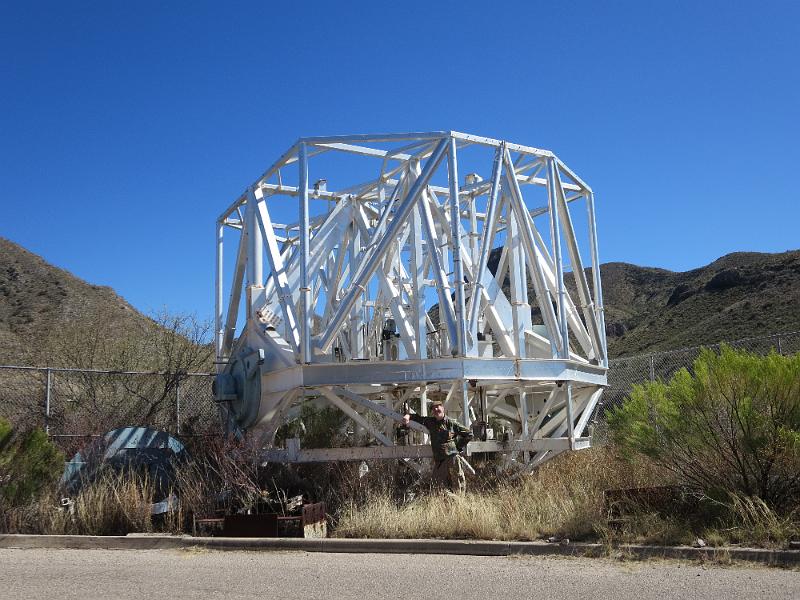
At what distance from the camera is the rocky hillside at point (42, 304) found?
4281cm

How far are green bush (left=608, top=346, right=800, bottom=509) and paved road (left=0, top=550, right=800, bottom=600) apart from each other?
1.90 metres

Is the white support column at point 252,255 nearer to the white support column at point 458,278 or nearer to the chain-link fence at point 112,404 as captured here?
the chain-link fence at point 112,404

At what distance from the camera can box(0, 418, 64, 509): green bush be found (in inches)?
467

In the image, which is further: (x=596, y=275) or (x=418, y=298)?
(x=596, y=275)

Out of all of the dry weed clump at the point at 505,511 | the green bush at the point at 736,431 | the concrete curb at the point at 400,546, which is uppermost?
the green bush at the point at 736,431

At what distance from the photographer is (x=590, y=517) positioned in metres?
9.91

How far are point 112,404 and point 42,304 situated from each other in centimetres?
3027

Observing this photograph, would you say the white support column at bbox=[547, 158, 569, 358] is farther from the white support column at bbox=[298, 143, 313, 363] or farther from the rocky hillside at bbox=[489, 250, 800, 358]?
the rocky hillside at bbox=[489, 250, 800, 358]

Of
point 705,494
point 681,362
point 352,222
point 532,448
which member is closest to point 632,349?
point 681,362

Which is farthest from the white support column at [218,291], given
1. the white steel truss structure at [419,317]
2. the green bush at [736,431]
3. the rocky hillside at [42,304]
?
the rocky hillside at [42,304]

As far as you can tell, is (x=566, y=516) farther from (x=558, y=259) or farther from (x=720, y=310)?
(x=720, y=310)

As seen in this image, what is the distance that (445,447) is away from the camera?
12.0 metres

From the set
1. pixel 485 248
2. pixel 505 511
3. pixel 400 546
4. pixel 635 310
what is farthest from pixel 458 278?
pixel 635 310

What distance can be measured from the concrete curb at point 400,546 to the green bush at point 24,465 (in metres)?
0.89
